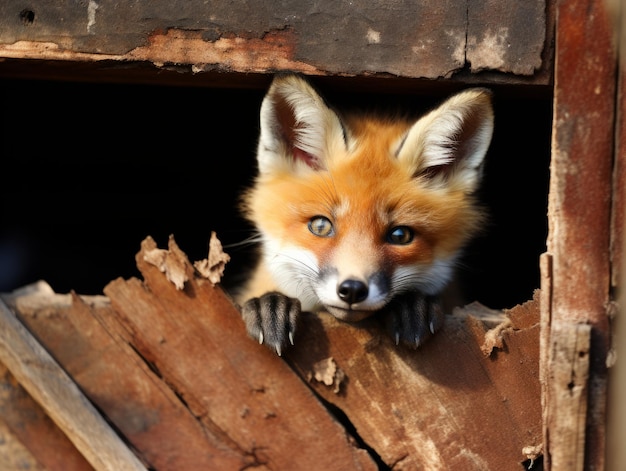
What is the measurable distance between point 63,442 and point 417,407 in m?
1.56

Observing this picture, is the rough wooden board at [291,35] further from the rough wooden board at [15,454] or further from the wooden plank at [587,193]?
the rough wooden board at [15,454]

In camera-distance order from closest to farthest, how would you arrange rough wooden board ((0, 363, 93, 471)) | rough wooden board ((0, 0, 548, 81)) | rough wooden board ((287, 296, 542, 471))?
rough wooden board ((0, 0, 548, 81))
rough wooden board ((287, 296, 542, 471))
rough wooden board ((0, 363, 93, 471))

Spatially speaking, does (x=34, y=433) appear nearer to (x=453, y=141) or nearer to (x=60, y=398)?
(x=60, y=398)

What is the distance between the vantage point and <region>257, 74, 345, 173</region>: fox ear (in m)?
3.46

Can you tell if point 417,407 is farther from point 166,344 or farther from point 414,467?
point 166,344

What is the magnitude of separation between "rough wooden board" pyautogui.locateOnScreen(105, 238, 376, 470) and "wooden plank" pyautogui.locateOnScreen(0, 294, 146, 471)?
33 centimetres

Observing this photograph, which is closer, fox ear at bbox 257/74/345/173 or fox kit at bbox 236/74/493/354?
fox kit at bbox 236/74/493/354

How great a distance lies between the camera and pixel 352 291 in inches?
126

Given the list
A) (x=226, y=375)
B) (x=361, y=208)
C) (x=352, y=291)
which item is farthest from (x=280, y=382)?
(x=361, y=208)

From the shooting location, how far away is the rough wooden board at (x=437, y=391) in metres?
3.24

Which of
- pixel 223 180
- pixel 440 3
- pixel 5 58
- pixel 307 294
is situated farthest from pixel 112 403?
pixel 223 180

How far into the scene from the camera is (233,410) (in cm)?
333

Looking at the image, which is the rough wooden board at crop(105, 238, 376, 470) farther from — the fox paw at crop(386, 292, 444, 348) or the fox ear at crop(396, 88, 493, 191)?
the fox ear at crop(396, 88, 493, 191)

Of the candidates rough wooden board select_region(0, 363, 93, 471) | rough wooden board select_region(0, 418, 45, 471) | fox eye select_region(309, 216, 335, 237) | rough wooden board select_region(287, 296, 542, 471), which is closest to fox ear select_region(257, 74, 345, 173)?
fox eye select_region(309, 216, 335, 237)
